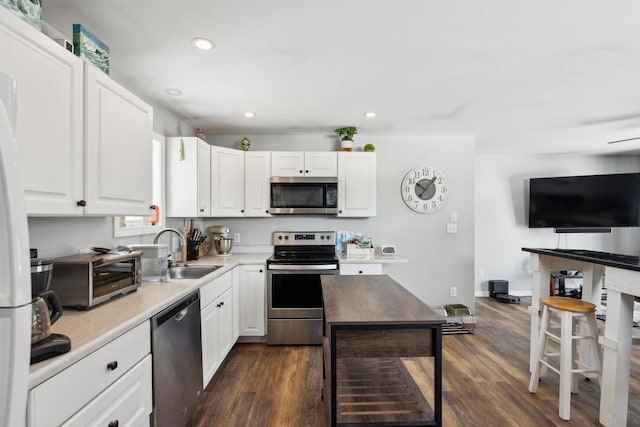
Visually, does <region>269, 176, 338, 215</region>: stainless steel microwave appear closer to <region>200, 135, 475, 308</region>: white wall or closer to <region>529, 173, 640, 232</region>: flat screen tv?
A: <region>200, 135, 475, 308</region>: white wall

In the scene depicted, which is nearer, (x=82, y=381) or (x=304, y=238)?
(x=82, y=381)

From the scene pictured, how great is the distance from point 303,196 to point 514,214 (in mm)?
3856

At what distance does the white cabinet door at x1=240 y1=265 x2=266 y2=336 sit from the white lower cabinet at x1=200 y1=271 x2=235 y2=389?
0.28 m

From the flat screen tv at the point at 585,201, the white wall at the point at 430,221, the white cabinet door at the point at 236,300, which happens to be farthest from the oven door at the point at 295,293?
the flat screen tv at the point at 585,201

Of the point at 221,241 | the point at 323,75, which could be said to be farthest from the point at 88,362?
the point at 221,241

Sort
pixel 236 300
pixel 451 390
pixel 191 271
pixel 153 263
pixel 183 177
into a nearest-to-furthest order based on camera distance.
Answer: pixel 153 263 < pixel 451 390 < pixel 191 271 < pixel 183 177 < pixel 236 300

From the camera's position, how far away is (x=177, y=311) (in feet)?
5.84

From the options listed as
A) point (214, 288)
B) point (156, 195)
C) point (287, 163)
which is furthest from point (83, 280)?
point (287, 163)

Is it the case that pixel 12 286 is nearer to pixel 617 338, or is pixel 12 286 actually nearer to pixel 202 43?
pixel 202 43

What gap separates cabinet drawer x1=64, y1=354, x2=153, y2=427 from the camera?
1.12 m

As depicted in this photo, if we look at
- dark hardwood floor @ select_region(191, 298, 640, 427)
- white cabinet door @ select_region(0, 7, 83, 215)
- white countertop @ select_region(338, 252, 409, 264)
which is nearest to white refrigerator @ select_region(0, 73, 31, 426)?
white cabinet door @ select_region(0, 7, 83, 215)

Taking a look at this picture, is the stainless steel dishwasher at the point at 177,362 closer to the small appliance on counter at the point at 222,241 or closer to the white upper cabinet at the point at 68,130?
the white upper cabinet at the point at 68,130

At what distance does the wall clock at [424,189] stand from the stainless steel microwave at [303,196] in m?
1.01

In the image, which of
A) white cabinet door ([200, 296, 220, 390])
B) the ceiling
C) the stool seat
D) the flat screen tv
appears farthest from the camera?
the flat screen tv
